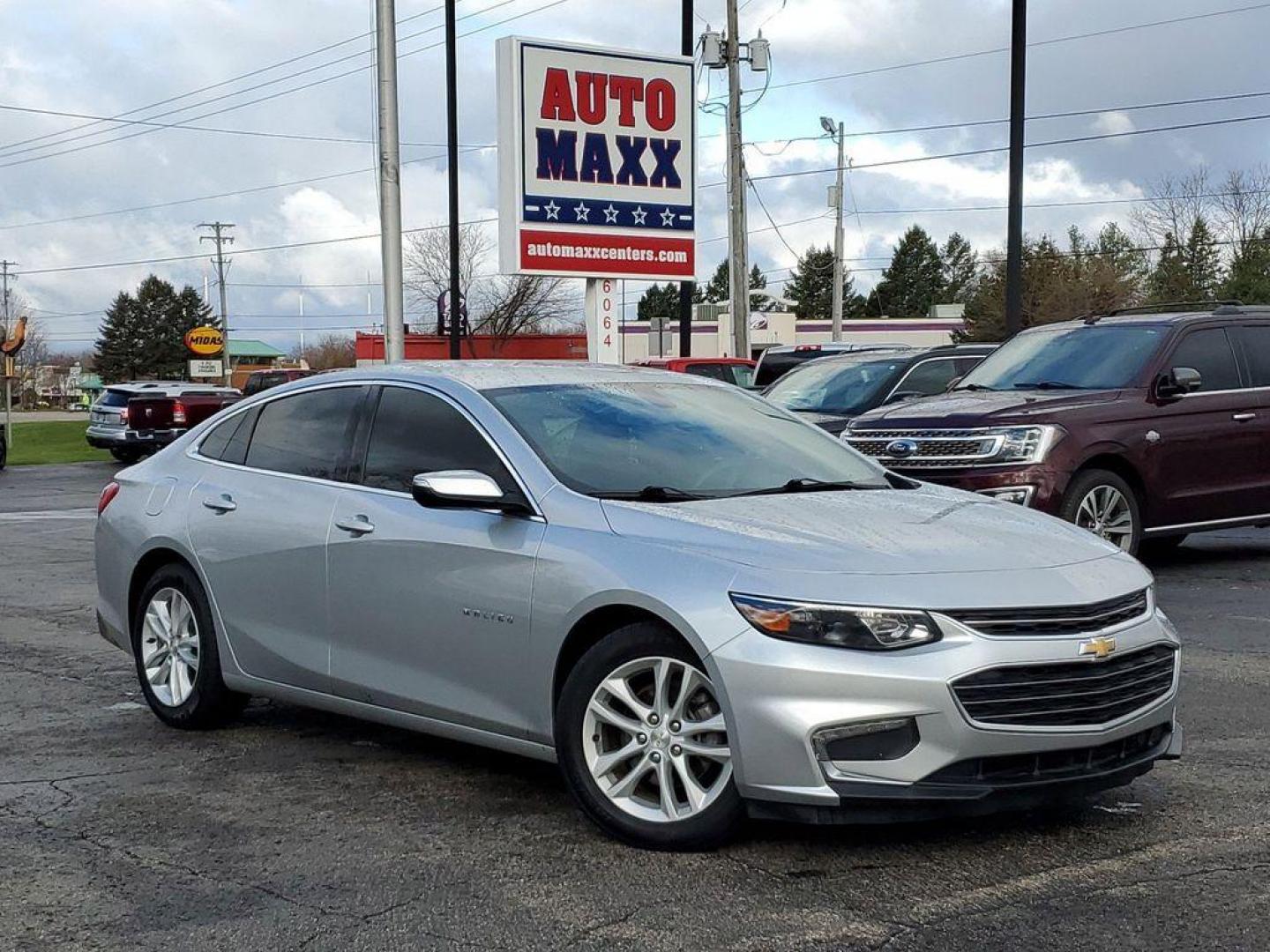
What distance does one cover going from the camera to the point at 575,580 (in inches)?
194

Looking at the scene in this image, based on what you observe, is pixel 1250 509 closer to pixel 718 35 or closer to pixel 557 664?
pixel 557 664

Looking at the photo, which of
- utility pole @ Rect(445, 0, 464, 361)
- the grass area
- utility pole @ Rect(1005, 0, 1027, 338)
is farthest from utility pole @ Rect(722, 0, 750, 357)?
the grass area

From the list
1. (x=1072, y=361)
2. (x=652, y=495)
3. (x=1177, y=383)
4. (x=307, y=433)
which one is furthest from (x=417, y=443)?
(x=1072, y=361)

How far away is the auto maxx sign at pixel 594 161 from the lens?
1845cm

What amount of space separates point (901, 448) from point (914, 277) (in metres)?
113

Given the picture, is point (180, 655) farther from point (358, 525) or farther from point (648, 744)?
point (648, 744)

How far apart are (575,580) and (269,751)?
2.04m

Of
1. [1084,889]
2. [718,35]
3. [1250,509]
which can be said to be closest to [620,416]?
[1084,889]

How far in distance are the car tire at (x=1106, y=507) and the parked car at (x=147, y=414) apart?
20577 millimetres

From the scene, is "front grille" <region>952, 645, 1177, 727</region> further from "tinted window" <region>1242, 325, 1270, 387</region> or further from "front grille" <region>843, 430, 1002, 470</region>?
"tinted window" <region>1242, 325, 1270, 387</region>

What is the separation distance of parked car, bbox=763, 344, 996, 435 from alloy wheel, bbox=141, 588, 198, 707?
7948 mm

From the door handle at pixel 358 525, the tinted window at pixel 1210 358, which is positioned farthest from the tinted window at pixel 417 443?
the tinted window at pixel 1210 358

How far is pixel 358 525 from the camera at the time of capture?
19.0 ft

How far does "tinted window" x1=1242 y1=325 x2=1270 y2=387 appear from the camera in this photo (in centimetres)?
1170
